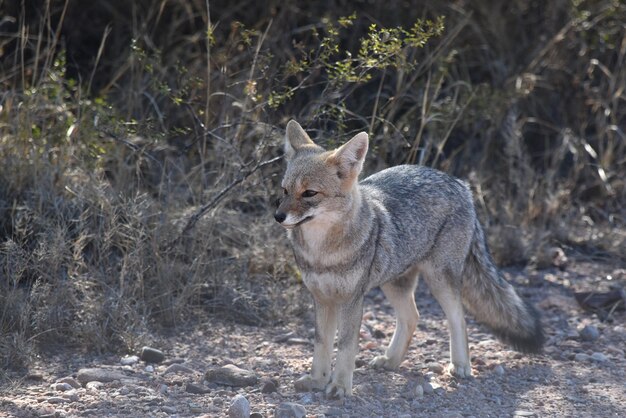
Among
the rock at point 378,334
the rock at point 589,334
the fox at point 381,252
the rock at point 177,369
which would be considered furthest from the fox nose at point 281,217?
the rock at point 589,334

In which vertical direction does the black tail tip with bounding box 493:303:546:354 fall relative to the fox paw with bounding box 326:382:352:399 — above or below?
above

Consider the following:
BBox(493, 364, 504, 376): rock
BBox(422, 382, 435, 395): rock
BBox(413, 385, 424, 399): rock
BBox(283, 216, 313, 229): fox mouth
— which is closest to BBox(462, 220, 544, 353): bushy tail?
BBox(493, 364, 504, 376): rock

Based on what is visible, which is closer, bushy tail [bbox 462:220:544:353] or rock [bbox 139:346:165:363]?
rock [bbox 139:346:165:363]

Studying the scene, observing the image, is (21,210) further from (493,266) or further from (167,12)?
(167,12)

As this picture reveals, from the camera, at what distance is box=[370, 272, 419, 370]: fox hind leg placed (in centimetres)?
591

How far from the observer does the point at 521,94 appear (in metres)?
8.77

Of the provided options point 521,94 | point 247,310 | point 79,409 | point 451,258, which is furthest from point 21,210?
point 521,94

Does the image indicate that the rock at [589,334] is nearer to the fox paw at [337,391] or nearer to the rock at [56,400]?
the fox paw at [337,391]

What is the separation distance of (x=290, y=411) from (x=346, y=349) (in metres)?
0.60

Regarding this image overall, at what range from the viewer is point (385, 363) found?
5.90 meters

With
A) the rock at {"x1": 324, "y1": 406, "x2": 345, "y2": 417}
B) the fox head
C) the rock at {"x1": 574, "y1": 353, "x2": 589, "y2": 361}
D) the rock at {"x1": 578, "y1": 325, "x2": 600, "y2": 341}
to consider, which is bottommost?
the rock at {"x1": 324, "y1": 406, "x2": 345, "y2": 417}

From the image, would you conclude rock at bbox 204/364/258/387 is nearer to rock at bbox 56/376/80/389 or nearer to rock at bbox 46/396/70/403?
rock at bbox 56/376/80/389

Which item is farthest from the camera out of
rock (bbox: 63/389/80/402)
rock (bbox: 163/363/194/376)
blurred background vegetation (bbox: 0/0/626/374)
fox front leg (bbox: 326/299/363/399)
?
blurred background vegetation (bbox: 0/0/626/374)

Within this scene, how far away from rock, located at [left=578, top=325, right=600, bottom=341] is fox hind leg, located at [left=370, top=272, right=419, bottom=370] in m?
1.25
